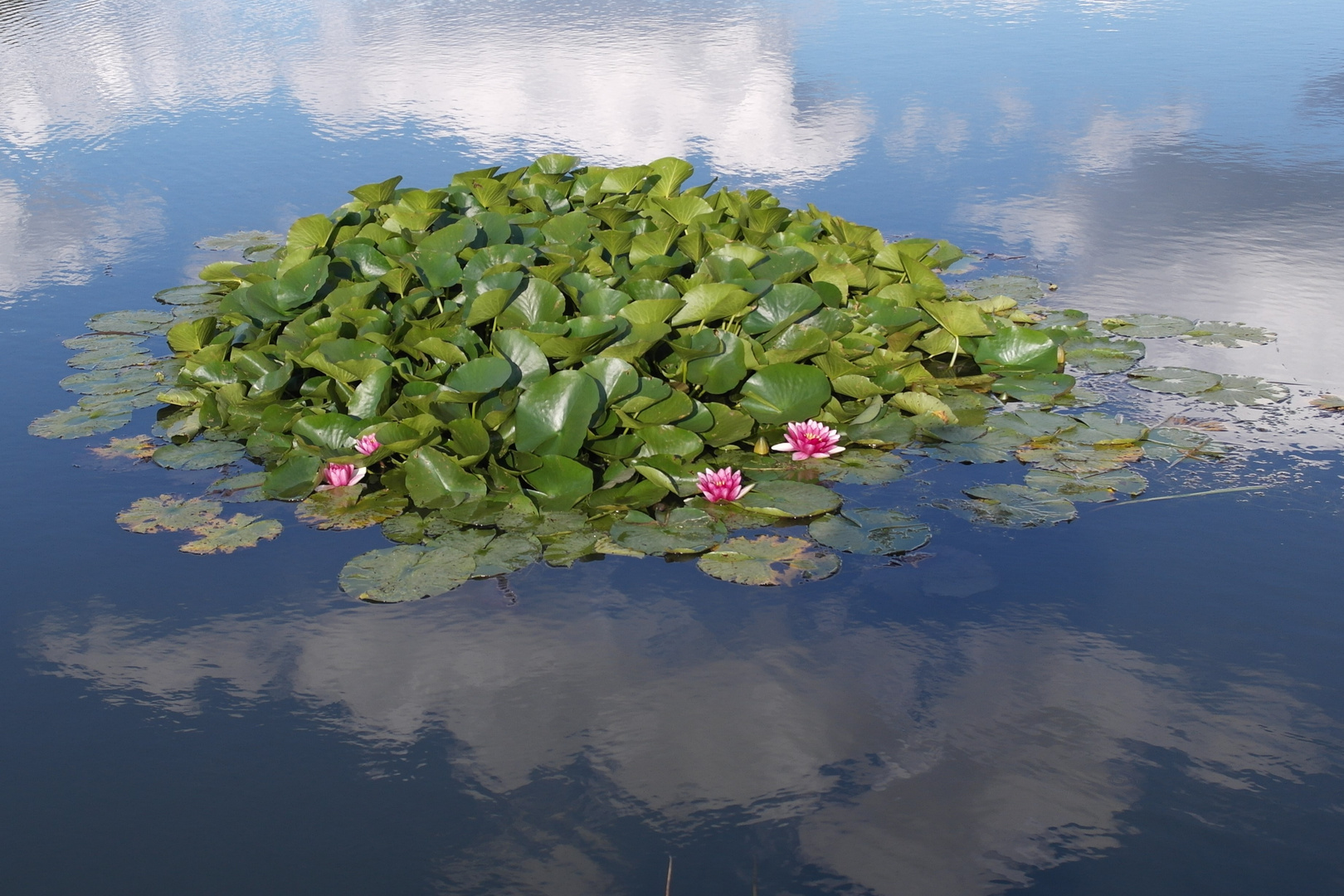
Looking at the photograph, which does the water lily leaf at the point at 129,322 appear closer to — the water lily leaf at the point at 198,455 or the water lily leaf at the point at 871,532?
the water lily leaf at the point at 198,455

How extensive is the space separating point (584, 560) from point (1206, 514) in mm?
1874

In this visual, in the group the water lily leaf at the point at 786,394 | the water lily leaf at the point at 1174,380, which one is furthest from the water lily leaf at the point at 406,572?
the water lily leaf at the point at 1174,380

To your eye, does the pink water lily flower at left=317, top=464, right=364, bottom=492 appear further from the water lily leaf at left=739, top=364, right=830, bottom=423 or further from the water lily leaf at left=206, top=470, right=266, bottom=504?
the water lily leaf at left=739, top=364, right=830, bottom=423

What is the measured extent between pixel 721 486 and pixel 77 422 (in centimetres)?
246

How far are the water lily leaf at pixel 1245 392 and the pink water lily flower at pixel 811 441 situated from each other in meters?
1.46

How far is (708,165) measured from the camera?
23.0 ft

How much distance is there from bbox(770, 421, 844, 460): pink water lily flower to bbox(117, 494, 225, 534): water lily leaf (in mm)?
1836

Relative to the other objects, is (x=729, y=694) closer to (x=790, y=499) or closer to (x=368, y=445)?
(x=790, y=499)

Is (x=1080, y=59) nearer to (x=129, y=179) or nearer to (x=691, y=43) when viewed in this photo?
(x=691, y=43)

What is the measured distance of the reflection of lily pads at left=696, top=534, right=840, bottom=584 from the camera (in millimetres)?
2928

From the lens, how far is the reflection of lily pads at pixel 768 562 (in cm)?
293

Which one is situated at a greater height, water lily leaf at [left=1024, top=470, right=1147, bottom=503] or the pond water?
water lily leaf at [left=1024, top=470, right=1147, bottom=503]

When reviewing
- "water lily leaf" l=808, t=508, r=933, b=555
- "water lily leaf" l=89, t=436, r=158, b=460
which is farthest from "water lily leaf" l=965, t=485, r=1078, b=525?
"water lily leaf" l=89, t=436, r=158, b=460

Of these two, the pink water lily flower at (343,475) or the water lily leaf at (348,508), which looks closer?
the water lily leaf at (348,508)
